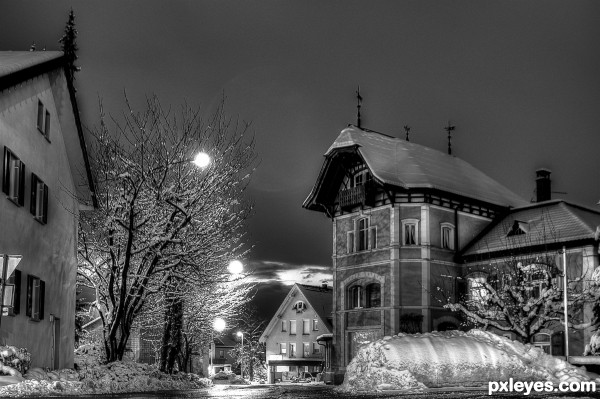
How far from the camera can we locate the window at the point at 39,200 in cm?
2203

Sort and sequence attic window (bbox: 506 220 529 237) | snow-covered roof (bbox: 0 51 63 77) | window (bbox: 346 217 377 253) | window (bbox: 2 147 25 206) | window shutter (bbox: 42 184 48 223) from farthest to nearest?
window (bbox: 346 217 377 253), attic window (bbox: 506 220 529 237), window shutter (bbox: 42 184 48 223), window (bbox: 2 147 25 206), snow-covered roof (bbox: 0 51 63 77)

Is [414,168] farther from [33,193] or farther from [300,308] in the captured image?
[300,308]

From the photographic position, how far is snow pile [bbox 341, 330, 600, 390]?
1361cm

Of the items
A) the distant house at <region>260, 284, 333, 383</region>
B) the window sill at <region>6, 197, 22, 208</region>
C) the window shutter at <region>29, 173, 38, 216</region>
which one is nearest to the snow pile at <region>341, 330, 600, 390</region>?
the window sill at <region>6, 197, 22, 208</region>

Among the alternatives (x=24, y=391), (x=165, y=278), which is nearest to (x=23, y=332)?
(x=165, y=278)

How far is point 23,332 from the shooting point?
2077 cm

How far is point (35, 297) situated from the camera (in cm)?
2234

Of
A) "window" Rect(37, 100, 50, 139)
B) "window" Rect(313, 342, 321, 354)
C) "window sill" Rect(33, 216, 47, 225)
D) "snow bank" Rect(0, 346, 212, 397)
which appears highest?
"window" Rect(37, 100, 50, 139)

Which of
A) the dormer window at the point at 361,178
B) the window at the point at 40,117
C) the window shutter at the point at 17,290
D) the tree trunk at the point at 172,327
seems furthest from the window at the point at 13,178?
the dormer window at the point at 361,178

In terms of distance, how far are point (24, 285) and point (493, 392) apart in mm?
13105

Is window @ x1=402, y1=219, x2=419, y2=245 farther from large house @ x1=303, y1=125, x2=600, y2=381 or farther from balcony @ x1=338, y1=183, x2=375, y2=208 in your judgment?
balcony @ x1=338, y1=183, x2=375, y2=208

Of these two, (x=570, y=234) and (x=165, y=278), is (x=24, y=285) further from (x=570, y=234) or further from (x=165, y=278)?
(x=570, y=234)

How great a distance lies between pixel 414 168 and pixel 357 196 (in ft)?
11.7

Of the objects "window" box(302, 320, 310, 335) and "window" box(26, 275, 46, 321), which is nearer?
"window" box(26, 275, 46, 321)
